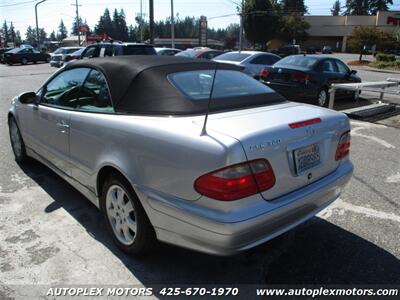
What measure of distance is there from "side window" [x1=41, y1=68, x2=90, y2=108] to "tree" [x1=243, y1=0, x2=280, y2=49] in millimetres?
60041

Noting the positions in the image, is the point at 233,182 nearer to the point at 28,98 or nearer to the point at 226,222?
the point at 226,222

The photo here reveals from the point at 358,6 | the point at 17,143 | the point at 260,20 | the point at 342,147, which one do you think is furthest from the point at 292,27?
the point at 342,147

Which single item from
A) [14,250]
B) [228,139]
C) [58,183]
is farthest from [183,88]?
[58,183]

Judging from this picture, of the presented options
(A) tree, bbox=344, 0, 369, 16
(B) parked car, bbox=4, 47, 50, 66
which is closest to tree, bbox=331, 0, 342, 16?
(A) tree, bbox=344, 0, 369, 16

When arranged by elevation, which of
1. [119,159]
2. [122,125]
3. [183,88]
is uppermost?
[183,88]

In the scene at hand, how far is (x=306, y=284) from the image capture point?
2924 millimetres

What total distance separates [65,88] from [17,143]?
72.3 inches

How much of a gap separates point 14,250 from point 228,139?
2.20 meters

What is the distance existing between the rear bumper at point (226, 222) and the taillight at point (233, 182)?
128 mm

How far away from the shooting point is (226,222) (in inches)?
95.7

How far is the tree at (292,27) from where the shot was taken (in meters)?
67.9

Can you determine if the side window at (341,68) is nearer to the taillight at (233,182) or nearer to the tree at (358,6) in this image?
the taillight at (233,182)

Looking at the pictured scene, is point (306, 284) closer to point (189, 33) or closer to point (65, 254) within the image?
point (65, 254)

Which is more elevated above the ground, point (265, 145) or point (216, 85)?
point (216, 85)
